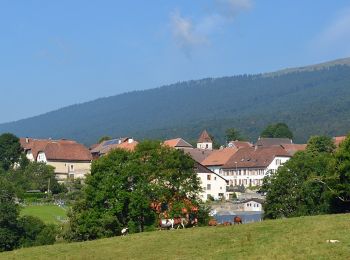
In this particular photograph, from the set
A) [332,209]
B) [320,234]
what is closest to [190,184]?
[332,209]

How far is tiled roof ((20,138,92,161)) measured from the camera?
130 m

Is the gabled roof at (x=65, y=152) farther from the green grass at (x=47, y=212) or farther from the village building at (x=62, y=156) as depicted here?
the green grass at (x=47, y=212)

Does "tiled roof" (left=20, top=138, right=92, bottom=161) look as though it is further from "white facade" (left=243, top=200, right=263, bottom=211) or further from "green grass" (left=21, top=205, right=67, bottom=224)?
"white facade" (left=243, top=200, right=263, bottom=211)

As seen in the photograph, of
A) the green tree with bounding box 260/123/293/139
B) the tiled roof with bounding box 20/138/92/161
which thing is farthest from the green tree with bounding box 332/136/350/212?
the green tree with bounding box 260/123/293/139

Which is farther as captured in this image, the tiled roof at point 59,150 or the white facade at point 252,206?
the tiled roof at point 59,150

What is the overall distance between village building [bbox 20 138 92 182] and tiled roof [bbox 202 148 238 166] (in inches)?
852

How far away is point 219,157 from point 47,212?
6390 centimetres

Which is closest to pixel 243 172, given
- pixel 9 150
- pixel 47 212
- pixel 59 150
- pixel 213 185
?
pixel 213 185

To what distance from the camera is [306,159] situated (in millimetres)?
59031

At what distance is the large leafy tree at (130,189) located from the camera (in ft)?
153

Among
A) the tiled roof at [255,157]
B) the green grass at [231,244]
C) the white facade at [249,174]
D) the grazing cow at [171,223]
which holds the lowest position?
the green grass at [231,244]

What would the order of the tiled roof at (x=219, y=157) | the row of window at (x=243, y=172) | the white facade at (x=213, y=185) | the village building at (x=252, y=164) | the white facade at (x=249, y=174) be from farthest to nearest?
the tiled roof at (x=219, y=157) < the row of window at (x=243, y=172) < the village building at (x=252, y=164) < the white facade at (x=249, y=174) < the white facade at (x=213, y=185)

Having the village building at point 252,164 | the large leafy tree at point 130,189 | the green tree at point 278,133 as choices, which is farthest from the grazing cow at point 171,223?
the green tree at point 278,133

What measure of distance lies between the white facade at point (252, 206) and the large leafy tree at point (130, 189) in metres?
35.3
